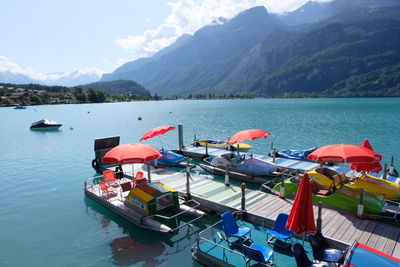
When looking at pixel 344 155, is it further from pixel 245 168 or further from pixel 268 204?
pixel 245 168

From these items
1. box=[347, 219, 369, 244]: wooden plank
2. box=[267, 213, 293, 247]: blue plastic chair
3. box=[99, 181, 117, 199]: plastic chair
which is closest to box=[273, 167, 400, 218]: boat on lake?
box=[347, 219, 369, 244]: wooden plank

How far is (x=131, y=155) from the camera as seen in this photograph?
46.5ft

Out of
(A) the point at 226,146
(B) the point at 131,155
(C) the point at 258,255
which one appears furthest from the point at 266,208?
(A) the point at 226,146

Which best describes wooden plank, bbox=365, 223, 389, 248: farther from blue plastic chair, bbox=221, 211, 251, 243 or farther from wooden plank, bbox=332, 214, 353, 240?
blue plastic chair, bbox=221, 211, 251, 243

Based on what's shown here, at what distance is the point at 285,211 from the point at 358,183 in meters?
4.58

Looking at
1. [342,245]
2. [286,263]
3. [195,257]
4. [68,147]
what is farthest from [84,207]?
[68,147]

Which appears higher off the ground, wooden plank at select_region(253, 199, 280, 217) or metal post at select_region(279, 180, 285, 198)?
metal post at select_region(279, 180, 285, 198)

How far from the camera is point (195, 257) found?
10914 mm

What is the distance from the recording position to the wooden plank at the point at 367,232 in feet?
34.6

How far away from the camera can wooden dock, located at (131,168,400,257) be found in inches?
413

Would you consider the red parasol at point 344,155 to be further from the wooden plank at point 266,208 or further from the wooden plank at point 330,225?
the wooden plank at point 266,208

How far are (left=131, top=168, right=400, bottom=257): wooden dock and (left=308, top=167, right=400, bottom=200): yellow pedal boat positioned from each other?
A: 1.69 meters

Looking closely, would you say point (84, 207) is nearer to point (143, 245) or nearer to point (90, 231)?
point (90, 231)

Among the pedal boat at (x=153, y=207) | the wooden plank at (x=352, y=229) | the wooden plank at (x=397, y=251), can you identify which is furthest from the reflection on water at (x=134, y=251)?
the wooden plank at (x=397, y=251)
